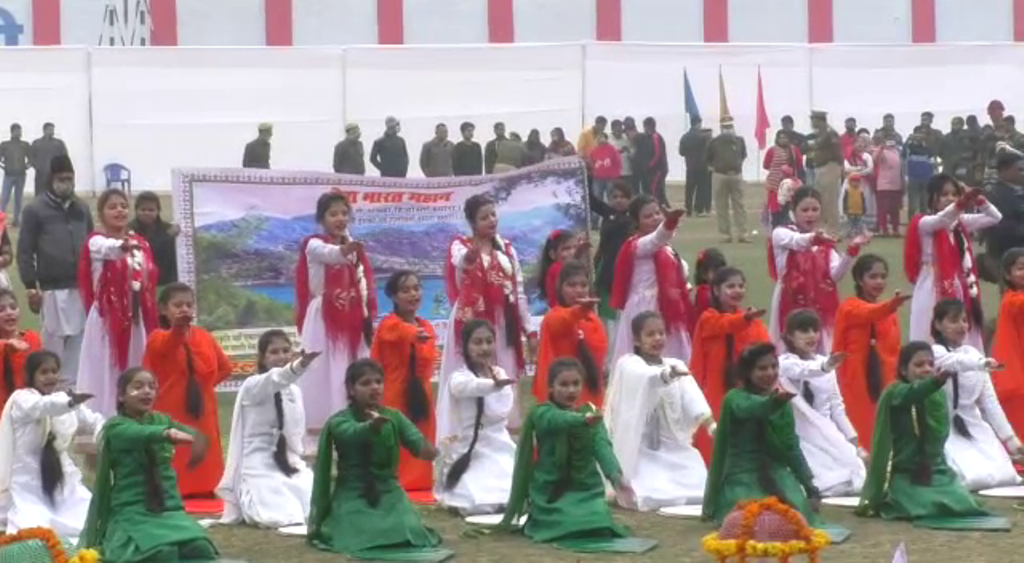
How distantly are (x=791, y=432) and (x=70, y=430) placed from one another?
2861mm

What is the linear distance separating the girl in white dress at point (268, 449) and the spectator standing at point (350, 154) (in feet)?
47.2

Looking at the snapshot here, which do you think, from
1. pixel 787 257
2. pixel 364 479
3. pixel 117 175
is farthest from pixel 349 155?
pixel 364 479

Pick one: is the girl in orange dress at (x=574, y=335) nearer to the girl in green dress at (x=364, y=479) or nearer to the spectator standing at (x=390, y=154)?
the girl in green dress at (x=364, y=479)

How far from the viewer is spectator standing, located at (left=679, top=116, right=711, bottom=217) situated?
990 inches

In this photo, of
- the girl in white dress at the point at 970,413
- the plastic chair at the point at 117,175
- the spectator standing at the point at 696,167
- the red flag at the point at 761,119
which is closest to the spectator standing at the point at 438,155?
the spectator standing at the point at 696,167

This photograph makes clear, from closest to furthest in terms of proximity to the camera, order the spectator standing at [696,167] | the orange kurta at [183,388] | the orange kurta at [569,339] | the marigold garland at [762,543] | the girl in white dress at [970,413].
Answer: the marigold garland at [762,543] < the girl in white dress at [970,413] < the orange kurta at [183,388] < the orange kurta at [569,339] < the spectator standing at [696,167]

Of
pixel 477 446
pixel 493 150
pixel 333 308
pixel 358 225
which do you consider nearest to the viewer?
pixel 477 446

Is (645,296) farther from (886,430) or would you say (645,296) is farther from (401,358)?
(886,430)

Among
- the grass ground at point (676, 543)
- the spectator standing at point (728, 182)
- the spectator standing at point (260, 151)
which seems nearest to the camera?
the grass ground at point (676, 543)

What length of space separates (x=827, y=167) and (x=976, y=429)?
13.3 m

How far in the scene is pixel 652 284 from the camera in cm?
1182

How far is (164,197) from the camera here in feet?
87.2

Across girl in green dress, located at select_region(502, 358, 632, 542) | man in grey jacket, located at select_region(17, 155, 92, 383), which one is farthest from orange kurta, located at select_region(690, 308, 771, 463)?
man in grey jacket, located at select_region(17, 155, 92, 383)

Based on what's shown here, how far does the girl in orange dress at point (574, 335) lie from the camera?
1102 cm
